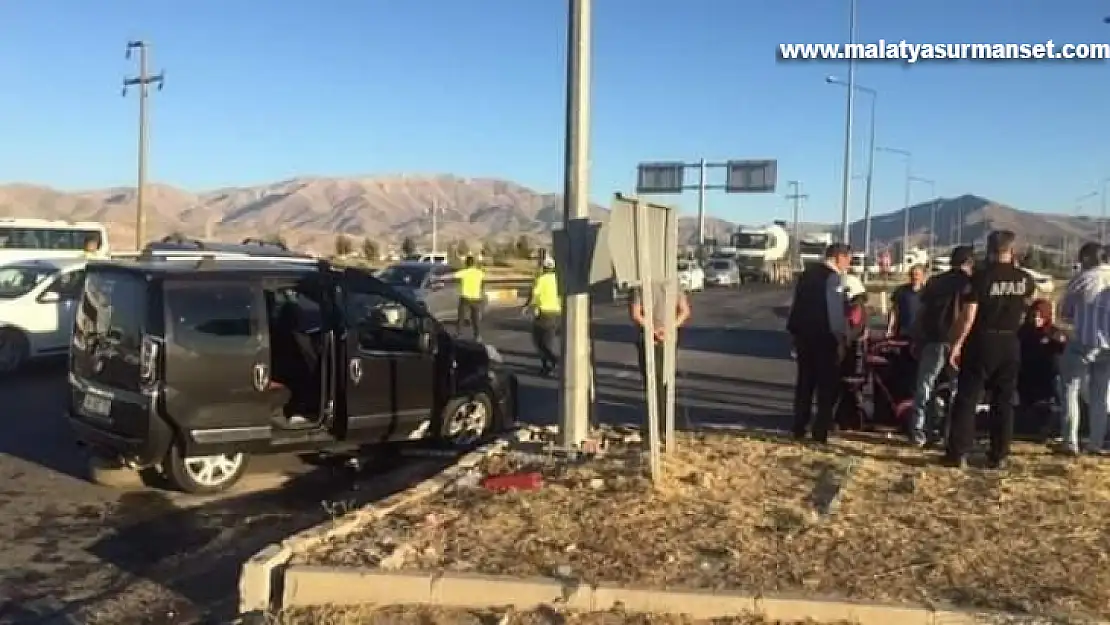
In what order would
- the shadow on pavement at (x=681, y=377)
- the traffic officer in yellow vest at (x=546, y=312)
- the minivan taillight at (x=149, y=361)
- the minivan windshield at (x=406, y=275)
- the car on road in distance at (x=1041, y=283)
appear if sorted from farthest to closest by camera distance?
the minivan windshield at (x=406, y=275) → the traffic officer in yellow vest at (x=546, y=312) → the shadow on pavement at (x=681, y=377) → the car on road in distance at (x=1041, y=283) → the minivan taillight at (x=149, y=361)

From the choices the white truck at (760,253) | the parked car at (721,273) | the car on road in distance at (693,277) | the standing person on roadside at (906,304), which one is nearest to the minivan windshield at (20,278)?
the standing person on roadside at (906,304)

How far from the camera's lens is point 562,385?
854 cm

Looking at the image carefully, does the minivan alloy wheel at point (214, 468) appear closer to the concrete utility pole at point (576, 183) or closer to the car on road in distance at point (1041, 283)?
the concrete utility pole at point (576, 183)

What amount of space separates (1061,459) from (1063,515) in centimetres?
200

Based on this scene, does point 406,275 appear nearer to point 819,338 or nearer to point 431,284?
point 431,284

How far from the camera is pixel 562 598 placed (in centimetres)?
521

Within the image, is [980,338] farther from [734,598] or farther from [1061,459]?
[734,598]

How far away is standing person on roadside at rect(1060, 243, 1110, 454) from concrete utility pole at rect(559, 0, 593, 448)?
391 centimetres

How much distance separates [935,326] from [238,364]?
5.38 meters

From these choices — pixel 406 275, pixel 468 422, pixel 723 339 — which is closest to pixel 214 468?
pixel 468 422

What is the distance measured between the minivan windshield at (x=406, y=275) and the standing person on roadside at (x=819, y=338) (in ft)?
52.8

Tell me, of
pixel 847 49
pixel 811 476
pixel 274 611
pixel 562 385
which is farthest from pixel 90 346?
pixel 847 49

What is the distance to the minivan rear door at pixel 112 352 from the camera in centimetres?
806

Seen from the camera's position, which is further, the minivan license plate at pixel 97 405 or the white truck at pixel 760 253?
the white truck at pixel 760 253
